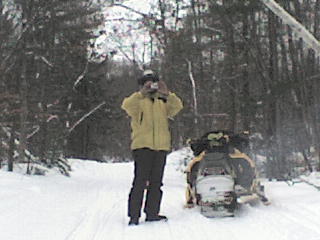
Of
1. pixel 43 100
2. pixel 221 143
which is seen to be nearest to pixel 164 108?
pixel 221 143

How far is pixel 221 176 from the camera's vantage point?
20.0 ft

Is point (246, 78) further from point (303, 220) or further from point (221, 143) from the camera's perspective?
point (303, 220)

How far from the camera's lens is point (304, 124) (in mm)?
14641

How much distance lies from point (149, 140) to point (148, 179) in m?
0.47

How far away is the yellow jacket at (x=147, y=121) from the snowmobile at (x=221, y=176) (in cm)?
60

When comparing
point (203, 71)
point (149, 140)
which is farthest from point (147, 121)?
point (203, 71)

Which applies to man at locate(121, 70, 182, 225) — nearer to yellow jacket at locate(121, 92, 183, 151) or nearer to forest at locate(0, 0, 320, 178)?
yellow jacket at locate(121, 92, 183, 151)

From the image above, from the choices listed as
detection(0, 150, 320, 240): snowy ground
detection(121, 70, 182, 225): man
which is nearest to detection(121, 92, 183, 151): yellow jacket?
detection(121, 70, 182, 225): man

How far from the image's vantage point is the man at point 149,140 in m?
6.00

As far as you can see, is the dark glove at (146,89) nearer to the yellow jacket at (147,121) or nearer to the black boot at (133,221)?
the yellow jacket at (147,121)

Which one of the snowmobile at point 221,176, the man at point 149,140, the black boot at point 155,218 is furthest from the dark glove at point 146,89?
the black boot at point 155,218

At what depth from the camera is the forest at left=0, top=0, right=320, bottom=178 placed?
12.4m

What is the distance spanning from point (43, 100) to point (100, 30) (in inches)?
377

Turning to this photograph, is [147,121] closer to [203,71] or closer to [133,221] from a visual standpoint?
[133,221]
